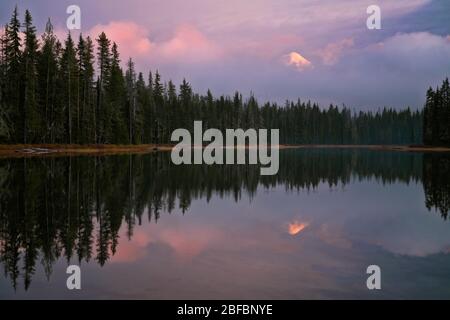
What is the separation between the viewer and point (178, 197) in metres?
26.3

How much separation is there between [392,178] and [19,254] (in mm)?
34716

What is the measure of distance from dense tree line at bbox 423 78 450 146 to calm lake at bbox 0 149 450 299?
93375 millimetres

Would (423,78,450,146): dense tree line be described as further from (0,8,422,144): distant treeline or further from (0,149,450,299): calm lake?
(0,149,450,299): calm lake

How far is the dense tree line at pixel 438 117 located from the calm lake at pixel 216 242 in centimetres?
9337

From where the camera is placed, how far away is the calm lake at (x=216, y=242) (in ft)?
35.4

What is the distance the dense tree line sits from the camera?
113 metres

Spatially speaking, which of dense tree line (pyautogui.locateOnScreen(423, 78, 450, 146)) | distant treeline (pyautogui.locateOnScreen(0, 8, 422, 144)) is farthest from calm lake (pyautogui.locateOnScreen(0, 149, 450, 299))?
dense tree line (pyautogui.locateOnScreen(423, 78, 450, 146))

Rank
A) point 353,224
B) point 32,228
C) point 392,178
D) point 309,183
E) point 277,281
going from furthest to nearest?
point 392,178, point 309,183, point 353,224, point 32,228, point 277,281

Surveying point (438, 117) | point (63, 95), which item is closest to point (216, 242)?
point (63, 95)

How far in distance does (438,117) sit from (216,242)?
11330cm

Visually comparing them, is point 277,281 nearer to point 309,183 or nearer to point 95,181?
point 95,181

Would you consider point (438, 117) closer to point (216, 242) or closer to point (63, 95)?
point (63, 95)

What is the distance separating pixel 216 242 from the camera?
51.2 ft
